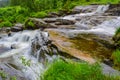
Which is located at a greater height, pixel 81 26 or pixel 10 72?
pixel 10 72

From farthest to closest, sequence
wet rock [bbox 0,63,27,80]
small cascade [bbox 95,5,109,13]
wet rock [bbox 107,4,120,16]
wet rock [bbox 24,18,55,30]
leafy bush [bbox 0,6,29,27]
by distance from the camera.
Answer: leafy bush [bbox 0,6,29,27], small cascade [bbox 95,5,109,13], wet rock [bbox 107,4,120,16], wet rock [bbox 24,18,55,30], wet rock [bbox 0,63,27,80]

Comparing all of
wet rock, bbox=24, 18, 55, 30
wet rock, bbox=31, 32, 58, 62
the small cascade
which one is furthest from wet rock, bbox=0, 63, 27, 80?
the small cascade

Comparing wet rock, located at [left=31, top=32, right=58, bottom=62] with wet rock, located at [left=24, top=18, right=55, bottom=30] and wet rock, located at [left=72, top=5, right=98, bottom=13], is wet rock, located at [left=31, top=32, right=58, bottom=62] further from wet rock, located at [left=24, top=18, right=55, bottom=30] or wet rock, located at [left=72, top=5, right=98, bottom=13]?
wet rock, located at [left=72, top=5, right=98, bottom=13]

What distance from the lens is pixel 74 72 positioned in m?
8.07

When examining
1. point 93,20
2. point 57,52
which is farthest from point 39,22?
point 57,52

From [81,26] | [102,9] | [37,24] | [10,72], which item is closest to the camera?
[10,72]

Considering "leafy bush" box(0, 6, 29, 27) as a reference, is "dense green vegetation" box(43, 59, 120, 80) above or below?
above

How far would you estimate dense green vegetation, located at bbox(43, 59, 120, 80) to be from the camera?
7793 mm

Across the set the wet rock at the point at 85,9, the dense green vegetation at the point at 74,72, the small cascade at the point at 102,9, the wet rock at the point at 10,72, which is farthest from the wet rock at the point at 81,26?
the dense green vegetation at the point at 74,72

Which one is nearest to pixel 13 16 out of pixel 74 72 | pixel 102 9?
pixel 102 9

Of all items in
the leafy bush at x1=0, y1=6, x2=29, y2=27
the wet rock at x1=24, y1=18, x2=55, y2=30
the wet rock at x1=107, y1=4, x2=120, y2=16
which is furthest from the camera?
the leafy bush at x1=0, y1=6, x2=29, y2=27

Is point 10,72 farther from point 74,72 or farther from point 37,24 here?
point 37,24

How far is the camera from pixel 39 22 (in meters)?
28.9

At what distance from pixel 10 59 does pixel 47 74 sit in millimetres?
8741
